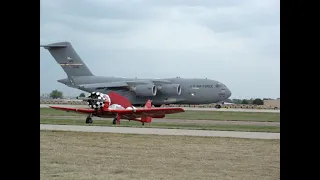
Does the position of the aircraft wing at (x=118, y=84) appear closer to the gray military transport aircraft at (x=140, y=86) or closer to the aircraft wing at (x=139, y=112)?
the gray military transport aircraft at (x=140, y=86)

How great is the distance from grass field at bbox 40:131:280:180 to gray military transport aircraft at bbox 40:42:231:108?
1931 cm

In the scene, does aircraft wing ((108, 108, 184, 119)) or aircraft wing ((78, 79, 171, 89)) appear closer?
aircraft wing ((108, 108, 184, 119))

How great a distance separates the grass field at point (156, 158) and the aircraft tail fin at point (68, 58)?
65.6ft

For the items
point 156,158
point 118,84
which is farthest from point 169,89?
point 156,158

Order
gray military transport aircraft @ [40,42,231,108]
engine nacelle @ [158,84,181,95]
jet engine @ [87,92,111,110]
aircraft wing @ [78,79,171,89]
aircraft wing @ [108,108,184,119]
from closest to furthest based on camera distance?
jet engine @ [87,92,111,110] → aircraft wing @ [108,108,184,119] → gray military transport aircraft @ [40,42,231,108] → aircraft wing @ [78,79,171,89] → engine nacelle @ [158,84,181,95]

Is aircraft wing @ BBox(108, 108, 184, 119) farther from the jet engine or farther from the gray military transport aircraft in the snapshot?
the gray military transport aircraft

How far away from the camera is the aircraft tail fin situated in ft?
90.1

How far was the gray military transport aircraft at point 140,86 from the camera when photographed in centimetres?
2739

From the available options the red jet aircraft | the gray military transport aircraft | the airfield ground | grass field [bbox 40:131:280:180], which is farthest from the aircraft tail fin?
grass field [bbox 40:131:280:180]

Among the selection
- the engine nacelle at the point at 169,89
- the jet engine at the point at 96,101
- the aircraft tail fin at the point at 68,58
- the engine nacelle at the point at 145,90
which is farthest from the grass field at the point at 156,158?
the aircraft tail fin at the point at 68,58

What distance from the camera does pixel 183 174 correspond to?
447 cm
